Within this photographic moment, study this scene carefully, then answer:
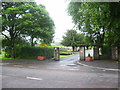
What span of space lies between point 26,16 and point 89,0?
36.9 ft

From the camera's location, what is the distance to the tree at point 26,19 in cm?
1839

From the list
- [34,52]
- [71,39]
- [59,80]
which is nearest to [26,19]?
[34,52]

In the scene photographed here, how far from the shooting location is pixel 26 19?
18.7 m

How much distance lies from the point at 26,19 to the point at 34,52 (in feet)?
23.1

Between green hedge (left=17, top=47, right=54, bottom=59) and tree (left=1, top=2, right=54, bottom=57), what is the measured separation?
2749 millimetres

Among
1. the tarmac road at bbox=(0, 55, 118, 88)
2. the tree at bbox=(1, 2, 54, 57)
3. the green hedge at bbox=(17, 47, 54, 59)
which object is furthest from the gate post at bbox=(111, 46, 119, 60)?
the tree at bbox=(1, 2, 54, 57)

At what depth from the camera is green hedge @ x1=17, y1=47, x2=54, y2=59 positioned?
2317 cm

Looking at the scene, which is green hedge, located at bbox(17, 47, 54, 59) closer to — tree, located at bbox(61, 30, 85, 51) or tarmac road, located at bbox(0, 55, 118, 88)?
tarmac road, located at bbox(0, 55, 118, 88)

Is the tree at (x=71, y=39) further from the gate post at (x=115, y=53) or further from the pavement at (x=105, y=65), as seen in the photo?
the pavement at (x=105, y=65)

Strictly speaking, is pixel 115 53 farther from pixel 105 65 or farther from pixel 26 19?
pixel 26 19

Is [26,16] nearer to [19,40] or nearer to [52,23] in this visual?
[52,23]

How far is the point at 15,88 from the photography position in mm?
6145

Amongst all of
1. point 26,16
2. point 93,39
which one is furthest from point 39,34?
point 93,39

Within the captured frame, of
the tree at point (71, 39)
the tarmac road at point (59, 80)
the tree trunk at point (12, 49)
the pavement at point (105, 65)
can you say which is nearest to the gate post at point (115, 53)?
the pavement at point (105, 65)
